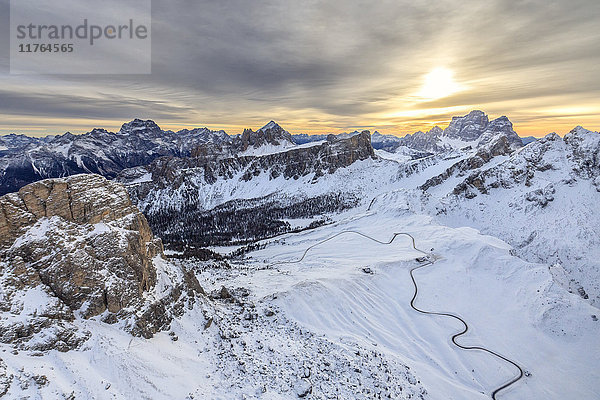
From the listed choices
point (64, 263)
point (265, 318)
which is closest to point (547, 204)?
point (265, 318)

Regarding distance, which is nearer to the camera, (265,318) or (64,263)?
(64,263)

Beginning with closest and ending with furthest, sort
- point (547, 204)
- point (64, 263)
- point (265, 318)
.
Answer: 1. point (64, 263)
2. point (265, 318)
3. point (547, 204)

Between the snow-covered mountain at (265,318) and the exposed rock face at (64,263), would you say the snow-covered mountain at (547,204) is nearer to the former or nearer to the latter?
the snow-covered mountain at (265,318)

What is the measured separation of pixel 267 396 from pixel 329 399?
21.1ft

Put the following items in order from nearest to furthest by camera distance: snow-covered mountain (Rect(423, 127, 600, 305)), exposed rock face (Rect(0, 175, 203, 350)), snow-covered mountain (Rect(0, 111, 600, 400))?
1. exposed rock face (Rect(0, 175, 203, 350))
2. snow-covered mountain (Rect(0, 111, 600, 400))
3. snow-covered mountain (Rect(423, 127, 600, 305))

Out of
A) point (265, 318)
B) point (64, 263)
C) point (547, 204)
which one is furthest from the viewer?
point (547, 204)

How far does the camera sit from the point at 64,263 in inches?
1051

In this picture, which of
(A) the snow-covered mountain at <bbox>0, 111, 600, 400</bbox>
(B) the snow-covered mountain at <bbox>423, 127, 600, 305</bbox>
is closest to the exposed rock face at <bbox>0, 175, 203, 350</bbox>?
(A) the snow-covered mountain at <bbox>0, 111, 600, 400</bbox>

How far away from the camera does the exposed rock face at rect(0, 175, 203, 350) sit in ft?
75.6

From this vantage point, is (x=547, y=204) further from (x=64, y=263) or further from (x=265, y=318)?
(x=64, y=263)

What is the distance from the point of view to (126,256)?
30.7m

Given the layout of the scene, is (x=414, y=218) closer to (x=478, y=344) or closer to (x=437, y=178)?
(x=478, y=344)

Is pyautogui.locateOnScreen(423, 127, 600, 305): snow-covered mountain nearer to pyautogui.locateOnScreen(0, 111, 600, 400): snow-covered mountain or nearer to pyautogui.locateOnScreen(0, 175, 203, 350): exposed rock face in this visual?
pyautogui.locateOnScreen(0, 111, 600, 400): snow-covered mountain

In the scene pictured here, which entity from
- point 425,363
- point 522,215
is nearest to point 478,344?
point 425,363
